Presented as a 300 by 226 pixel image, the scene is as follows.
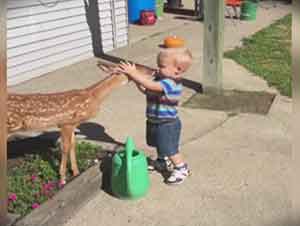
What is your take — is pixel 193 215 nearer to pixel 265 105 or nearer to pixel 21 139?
pixel 21 139

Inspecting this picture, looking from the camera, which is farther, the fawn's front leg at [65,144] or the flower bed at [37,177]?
the fawn's front leg at [65,144]

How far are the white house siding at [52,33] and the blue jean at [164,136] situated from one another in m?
3.44

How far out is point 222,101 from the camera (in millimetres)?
5848

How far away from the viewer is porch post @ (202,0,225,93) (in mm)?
5832

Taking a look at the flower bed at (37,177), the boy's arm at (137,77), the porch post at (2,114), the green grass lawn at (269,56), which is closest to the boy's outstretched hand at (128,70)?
the boy's arm at (137,77)

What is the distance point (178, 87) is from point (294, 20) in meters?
2.78

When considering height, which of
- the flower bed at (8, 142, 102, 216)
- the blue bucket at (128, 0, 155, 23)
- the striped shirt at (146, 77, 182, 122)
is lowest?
the flower bed at (8, 142, 102, 216)

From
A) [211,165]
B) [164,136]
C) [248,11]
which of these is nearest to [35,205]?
[164,136]

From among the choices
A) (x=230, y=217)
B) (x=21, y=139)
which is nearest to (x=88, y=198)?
(x=230, y=217)

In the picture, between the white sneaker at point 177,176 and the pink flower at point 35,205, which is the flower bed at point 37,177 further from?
the white sneaker at point 177,176

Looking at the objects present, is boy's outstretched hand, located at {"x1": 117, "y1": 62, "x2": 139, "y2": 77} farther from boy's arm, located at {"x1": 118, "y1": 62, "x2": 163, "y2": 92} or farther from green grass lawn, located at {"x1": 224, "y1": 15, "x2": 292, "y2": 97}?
green grass lawn, located at {"x1": 224, "y1": 15, "x2": 292, "y2": 97}

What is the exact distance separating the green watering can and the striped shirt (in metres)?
0.26

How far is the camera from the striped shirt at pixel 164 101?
3305 mm

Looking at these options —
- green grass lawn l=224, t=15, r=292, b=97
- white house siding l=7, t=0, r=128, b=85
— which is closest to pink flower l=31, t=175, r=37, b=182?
white house siding l=7, t=0, r=128, b=85
